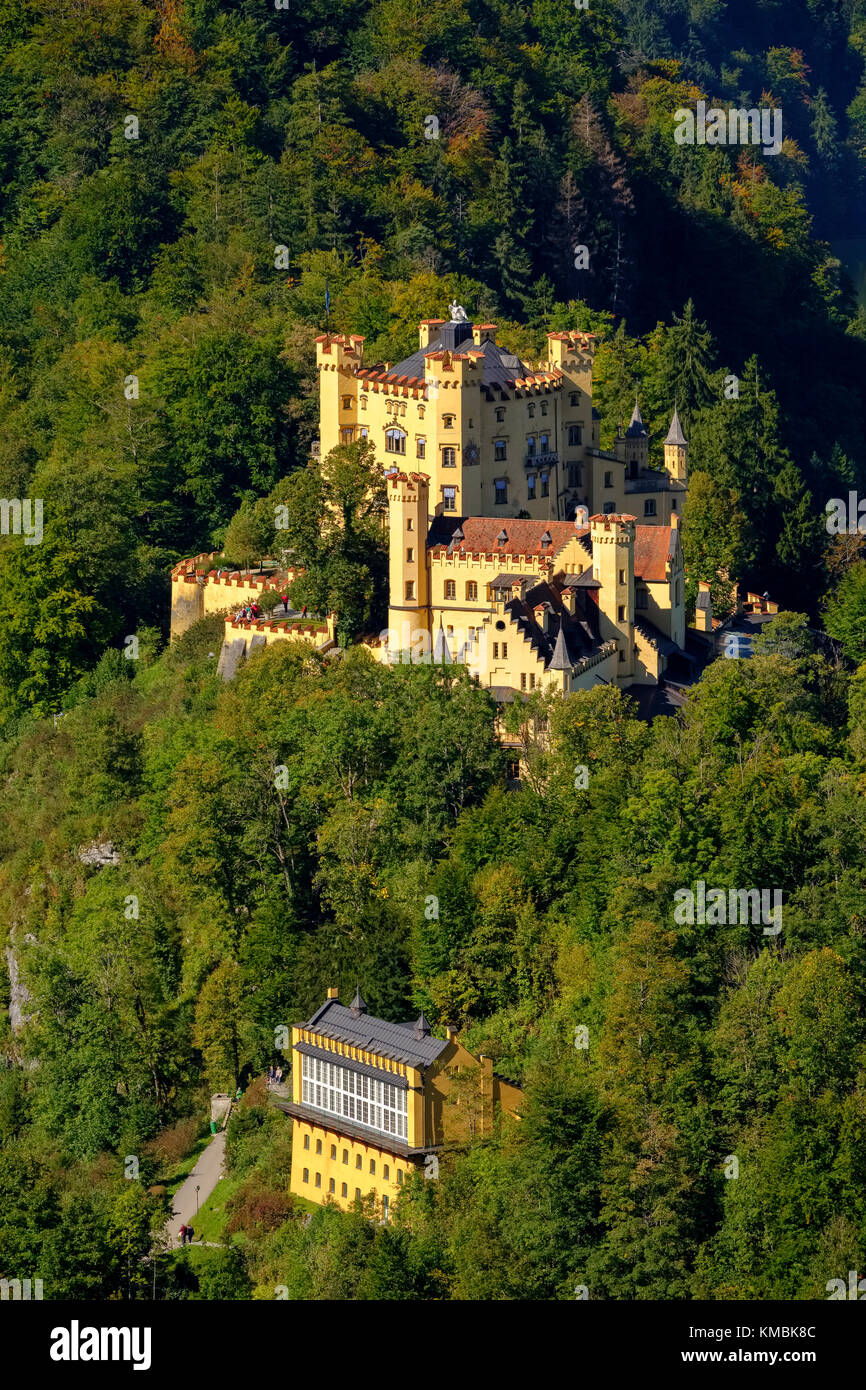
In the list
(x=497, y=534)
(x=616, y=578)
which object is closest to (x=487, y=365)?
(x=497, y=534)

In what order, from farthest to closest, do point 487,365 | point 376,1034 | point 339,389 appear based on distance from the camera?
point 339,389, point 487,365, point 376,1034

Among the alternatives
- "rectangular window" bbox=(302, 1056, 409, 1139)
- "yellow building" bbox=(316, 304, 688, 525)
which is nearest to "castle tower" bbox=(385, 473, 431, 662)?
"yellow building" bbox=(316, 304, 688, 525)

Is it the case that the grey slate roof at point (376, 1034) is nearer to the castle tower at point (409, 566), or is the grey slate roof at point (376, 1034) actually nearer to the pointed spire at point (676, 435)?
the castle tower at point (409, 566)

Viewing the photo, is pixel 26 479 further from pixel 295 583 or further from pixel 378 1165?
pixel 378 1165

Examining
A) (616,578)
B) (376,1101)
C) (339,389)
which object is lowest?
(376,1101)

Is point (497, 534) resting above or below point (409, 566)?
above

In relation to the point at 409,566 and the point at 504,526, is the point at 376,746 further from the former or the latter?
the point at 504,526

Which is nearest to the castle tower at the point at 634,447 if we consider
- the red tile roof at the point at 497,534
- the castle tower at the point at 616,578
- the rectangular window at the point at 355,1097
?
the red tile roof at the point at 497,534
